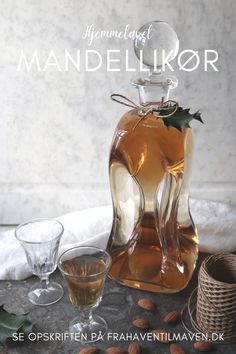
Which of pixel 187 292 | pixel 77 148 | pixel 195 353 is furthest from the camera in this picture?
pixel 77 148

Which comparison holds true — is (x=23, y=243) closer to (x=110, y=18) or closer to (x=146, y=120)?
(x=146, y=120)

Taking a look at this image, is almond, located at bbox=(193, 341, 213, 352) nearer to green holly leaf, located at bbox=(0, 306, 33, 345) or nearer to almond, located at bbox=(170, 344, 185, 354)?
almond, located at bbox=(170, 344, 185, 354)

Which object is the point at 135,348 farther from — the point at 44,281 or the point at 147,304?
the point at 44,281

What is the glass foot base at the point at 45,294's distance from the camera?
2.67ft

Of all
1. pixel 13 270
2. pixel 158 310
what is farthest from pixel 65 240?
pixel 158 310

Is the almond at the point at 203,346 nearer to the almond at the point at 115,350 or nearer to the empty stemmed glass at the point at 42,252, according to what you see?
the almond at the point at 115,350

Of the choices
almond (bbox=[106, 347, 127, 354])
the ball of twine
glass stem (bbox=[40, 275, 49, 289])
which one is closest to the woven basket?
the ball of twine

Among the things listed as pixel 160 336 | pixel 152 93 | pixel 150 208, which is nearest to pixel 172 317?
pixel 160 336

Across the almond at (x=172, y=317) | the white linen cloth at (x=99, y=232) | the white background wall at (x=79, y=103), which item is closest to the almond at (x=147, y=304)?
the almond at (x=172, y=317)

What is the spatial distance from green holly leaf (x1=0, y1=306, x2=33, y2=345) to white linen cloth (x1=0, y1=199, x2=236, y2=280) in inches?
4.2

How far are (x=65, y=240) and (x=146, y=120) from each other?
249mm

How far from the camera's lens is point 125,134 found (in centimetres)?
79

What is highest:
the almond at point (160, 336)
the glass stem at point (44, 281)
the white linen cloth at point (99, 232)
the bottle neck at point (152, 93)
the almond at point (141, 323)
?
the bottle neck at point (152, 93)

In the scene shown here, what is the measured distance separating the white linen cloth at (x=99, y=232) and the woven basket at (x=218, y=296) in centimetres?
14
